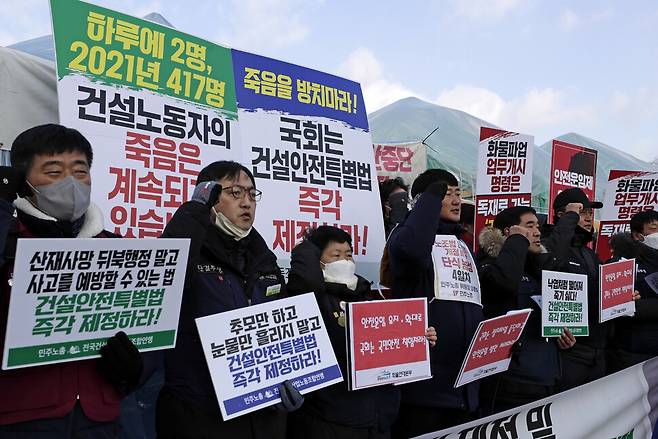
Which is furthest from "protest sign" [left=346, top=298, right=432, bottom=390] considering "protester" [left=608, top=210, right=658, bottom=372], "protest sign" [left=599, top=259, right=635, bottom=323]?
"protester" [left=608, top=210, right=658, bottom=372]

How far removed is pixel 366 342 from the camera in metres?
2.92

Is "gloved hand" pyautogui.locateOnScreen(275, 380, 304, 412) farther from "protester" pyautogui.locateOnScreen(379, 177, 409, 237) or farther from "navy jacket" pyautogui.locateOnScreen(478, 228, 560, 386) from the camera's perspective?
"protester" pyautogui.locateOnScreen(379, 177, 409, 237)

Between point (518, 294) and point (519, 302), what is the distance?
0.05 meters

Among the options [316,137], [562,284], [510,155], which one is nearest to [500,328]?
[562,284]

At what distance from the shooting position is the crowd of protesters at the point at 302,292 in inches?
80.8

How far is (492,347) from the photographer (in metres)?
3.44

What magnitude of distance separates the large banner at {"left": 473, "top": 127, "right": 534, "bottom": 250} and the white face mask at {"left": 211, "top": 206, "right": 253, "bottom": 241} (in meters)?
4.08

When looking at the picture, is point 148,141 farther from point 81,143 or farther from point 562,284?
point 562,284

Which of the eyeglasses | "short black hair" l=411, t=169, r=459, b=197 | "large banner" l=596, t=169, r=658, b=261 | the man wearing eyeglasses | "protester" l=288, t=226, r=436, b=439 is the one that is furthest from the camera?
"large banner" l=596, t=169, r=658, b=261

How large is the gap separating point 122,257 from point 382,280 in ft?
6.55

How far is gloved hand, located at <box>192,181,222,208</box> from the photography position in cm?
257

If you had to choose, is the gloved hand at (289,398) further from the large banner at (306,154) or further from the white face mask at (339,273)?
the large banner at (306,154)

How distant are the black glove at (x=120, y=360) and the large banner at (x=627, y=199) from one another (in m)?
6.53

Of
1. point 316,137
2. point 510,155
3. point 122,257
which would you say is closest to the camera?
point 122,257
